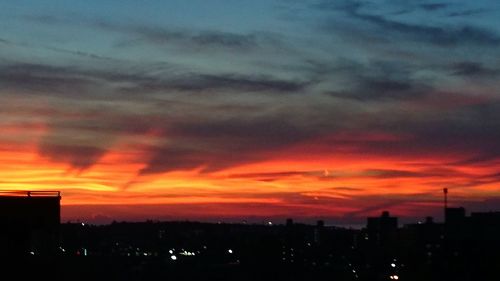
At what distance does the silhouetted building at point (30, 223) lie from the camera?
31219mm

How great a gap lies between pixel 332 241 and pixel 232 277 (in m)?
97.4

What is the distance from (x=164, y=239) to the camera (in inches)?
5812

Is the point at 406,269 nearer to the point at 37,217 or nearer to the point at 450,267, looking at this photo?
the point at 450,267

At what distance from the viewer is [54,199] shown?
31766mm

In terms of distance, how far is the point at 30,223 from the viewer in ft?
104

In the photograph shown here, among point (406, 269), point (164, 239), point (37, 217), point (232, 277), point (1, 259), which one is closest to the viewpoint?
point (1, 259)

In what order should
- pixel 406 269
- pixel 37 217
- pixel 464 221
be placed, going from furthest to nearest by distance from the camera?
pixel 464 221 → pixel 406 269 → pixel 37 217

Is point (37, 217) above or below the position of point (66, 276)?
above

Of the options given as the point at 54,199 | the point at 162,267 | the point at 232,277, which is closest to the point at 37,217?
the point at 54,199

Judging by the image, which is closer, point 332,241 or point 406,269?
point 406,269

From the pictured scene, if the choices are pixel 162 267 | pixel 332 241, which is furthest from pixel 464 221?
pixel 332 241

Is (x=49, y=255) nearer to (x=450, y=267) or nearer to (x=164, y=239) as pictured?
(x=450, y=267)

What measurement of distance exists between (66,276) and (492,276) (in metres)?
25.2

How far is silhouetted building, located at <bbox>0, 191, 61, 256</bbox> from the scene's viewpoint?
3122cm
